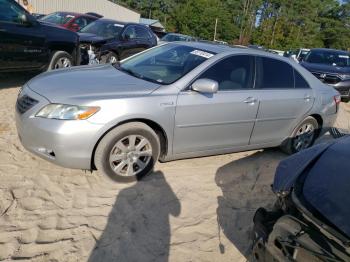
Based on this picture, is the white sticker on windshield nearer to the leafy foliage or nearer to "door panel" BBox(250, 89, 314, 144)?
"door panel" BBox(250, 89, 314, 144)

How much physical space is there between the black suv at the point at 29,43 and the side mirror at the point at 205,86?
4.47m

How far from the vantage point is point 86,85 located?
4.14m

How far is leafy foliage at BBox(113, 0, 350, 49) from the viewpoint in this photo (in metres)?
64.8

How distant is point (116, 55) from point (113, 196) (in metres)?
7.26

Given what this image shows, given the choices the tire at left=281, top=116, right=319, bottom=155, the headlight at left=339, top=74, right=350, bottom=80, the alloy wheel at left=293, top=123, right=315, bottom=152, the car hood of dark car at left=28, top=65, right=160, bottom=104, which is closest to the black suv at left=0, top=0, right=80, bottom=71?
the car hood of dark car at left=28, top=65, right=160, bottom=104

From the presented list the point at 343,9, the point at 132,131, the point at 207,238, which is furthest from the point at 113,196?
the point at 343,9

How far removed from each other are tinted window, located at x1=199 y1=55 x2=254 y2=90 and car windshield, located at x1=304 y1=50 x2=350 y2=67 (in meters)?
9.63

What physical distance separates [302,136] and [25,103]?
4104 millimetres

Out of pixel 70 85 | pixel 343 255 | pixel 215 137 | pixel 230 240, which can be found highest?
pixel 70 85

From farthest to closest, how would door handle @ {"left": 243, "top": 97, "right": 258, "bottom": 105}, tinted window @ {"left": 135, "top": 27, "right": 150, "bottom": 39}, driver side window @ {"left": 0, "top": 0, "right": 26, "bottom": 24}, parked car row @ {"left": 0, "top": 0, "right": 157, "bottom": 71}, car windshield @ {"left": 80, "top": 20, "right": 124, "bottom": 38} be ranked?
1. tinted window @ {"left": 135, "top": 27, "right": 150, "bottom": 39}
2. car windshield @ {"left": 80, "top": 20, "right": 124, "bottom": 38}
3. parked car row @ {"left": 0, "top": 0, "right": 157, "bottom": 71}
4. driver side window @ {"left": 0, "top": 0, "right": 26, "bottom": 24}
5. door handle @ {"left": 243, "top": 97, "right": 258, "bottom": 105}

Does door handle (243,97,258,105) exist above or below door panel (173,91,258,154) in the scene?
above

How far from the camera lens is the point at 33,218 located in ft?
11.2

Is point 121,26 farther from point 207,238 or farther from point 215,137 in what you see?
point 207,238

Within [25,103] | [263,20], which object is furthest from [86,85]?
[263,20]
